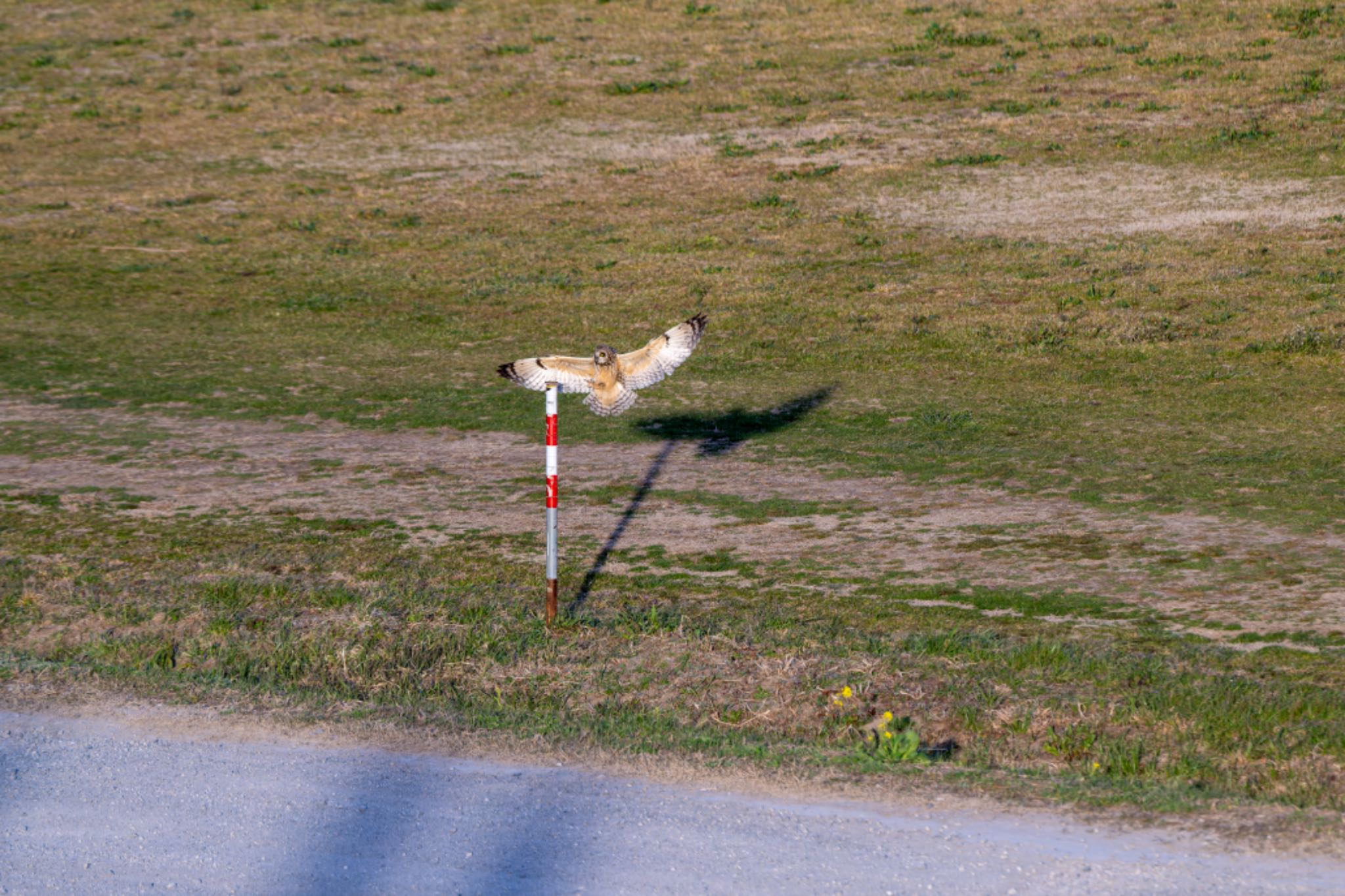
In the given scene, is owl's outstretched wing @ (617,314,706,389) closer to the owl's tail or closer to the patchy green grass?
the owl's tail

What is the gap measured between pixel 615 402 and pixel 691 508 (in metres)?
2.36

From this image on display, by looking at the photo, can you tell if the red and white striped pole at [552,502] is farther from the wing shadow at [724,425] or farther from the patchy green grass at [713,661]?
the wing shadow at [724,425]

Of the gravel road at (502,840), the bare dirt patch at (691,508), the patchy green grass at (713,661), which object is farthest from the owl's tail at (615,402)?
the gravel road at (502,840)

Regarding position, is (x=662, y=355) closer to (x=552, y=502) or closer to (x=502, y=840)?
(x=552, y=502)

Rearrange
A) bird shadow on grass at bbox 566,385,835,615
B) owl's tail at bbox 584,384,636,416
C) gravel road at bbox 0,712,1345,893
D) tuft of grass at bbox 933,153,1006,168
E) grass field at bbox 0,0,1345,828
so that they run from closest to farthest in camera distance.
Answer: gravel road at bbox 0,712,1345,893
grass field at bbox 0,0,1345,828
owl's tail at bbox 584,384,636,416
bird shadow on grass at bbox 566,385,835,615
tuft of grass at bbox 933,153,1006,168

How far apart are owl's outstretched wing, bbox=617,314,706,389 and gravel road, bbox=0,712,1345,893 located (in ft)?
11.7

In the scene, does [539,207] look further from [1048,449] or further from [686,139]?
→ [1048,449]

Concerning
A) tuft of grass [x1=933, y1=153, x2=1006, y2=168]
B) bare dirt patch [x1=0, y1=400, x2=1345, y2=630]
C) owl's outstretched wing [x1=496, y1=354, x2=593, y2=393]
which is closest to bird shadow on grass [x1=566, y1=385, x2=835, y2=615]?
bare dirt patch [x1=0, y1=400, x2=1345, y2=630]

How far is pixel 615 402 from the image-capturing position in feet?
31.7

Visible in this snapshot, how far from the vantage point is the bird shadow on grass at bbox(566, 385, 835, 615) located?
43.8ft

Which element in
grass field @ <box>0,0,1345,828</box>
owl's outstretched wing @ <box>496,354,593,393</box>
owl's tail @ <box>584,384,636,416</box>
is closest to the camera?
grass field @ <box>0,0,1345,828</box>

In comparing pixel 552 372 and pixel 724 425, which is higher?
pixel 552 372

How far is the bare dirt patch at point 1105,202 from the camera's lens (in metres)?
22.2

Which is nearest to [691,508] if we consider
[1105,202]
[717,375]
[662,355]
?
[662,355]
